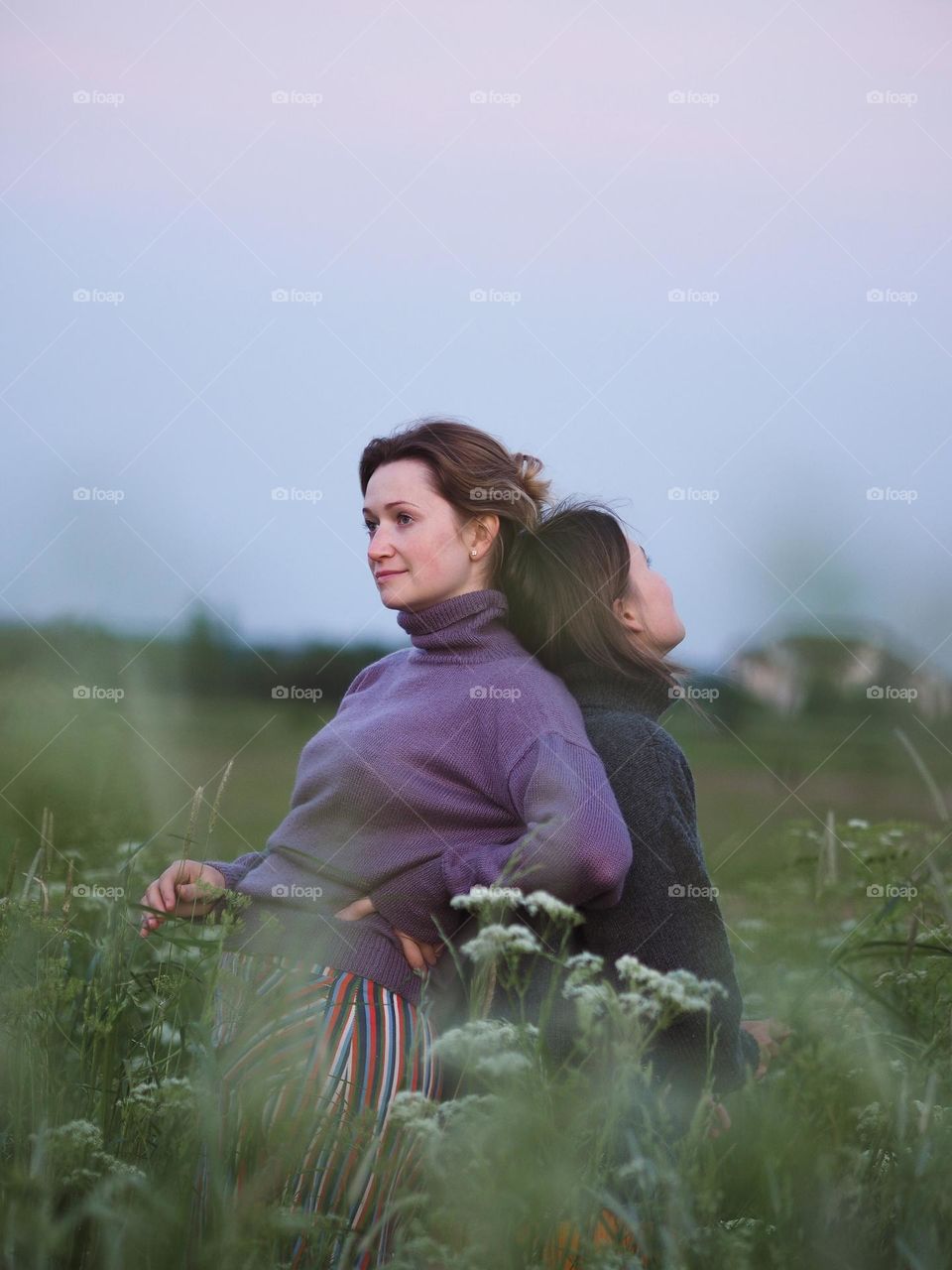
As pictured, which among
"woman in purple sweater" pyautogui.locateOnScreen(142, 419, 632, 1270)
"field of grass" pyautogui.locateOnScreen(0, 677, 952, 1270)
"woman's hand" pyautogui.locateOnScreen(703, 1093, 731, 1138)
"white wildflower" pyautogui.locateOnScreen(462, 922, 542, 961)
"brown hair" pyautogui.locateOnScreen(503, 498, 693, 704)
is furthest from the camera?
"brown hair" pyautogui.locateOnScreen(503, 498, 693, 704)

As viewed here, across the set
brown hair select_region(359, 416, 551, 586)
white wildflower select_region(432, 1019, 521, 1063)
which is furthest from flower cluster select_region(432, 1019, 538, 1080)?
brown hair select_region(359, 416, 551, 586)

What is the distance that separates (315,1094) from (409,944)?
0.41 m

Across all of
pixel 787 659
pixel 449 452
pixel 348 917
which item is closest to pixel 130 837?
pixel 348 917

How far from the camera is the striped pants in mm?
1460

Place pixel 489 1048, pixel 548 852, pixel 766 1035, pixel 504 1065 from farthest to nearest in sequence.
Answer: pixel 766 1035, pixel 548 852, pixel 489 1048, pixel 504 1065

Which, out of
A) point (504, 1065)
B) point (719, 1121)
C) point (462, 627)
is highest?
point (462, 627)

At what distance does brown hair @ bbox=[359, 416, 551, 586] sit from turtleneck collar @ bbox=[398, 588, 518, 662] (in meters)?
0.09

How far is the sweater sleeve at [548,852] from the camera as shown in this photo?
1738 mm

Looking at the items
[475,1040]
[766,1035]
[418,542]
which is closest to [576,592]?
[418,542]

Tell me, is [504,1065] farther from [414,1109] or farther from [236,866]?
[236,866]

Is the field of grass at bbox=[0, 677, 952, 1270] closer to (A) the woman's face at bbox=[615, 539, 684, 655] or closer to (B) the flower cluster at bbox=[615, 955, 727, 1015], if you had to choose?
(B) the flower cluster at bbox=[615, 955, 727, 1015]

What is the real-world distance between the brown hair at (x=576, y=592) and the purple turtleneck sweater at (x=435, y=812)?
0.06 m

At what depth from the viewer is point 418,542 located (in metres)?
2.11

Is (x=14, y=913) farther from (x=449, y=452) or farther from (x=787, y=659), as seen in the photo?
(x=787, y=659)
